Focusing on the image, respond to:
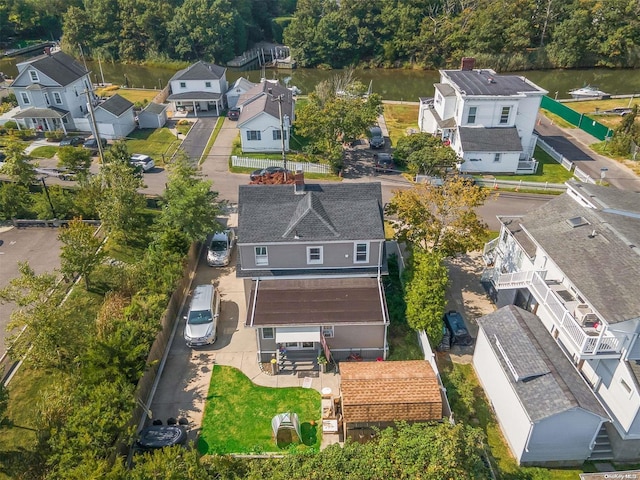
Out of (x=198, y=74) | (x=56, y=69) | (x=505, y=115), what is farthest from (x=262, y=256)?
(x=56, y=69)

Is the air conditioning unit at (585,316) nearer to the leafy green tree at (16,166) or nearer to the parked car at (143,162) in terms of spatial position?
the parked car at (143,162)

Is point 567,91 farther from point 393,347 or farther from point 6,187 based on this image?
point 6,187

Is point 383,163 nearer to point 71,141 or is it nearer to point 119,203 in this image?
point 119,203

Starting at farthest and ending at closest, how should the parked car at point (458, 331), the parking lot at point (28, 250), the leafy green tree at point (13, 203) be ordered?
the leafy green tree at point (13, 203), the parking lot at point (28, 250), the parked car at point (458, 331)

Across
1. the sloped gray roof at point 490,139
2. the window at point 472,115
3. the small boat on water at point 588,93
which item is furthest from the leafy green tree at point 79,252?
the small boat on water at point 588,93

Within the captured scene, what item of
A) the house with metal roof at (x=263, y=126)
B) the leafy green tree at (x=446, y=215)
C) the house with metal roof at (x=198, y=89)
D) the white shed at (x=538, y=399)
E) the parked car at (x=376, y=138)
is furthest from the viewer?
the house with metal roof at (x=198, y=89)

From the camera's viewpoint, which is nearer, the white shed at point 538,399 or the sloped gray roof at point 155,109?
the white shed at point 538,399

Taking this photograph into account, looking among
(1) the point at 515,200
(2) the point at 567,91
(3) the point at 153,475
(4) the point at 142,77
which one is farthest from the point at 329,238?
(4) the point at 142,77
